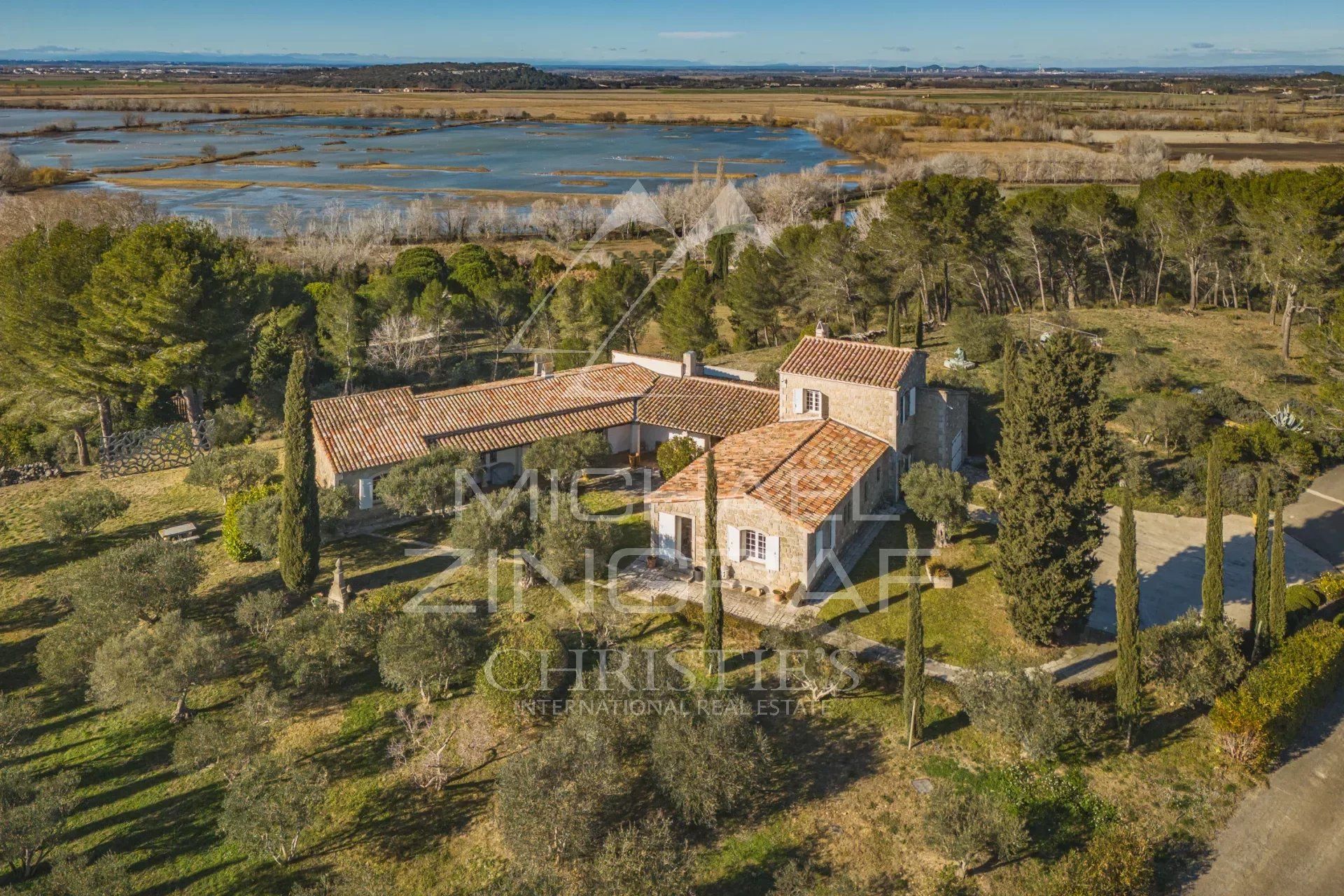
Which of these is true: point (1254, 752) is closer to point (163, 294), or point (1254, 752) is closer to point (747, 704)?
point (747, 704)

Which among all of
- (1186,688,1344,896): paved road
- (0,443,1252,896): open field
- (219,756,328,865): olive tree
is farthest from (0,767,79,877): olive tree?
(1186,688,1344,896): paved road

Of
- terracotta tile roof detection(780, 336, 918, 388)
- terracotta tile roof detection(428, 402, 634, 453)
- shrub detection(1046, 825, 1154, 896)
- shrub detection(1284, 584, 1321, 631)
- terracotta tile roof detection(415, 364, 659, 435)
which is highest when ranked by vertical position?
terracotta tile roof detection(780, 336, 918, 388)

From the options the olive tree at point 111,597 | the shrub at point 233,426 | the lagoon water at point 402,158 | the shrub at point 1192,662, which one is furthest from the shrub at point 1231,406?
the lagoon water at point 402,158

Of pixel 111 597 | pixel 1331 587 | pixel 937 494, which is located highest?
pixel 937 494

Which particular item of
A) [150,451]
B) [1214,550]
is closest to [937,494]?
[1214,550]

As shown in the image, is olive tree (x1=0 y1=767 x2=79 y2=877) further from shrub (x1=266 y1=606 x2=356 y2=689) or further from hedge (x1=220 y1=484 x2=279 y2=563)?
hedge (x1=220 y1=484 x2=279 y2=563)

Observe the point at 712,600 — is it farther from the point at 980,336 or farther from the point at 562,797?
the point at 980,336

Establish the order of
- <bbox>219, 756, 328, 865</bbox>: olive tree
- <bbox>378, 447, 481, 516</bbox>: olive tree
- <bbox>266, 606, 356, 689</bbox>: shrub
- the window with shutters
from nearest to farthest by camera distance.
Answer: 1. <bbox>219, 756, 328, 865</bbox>: olive tree
2. <bbox>266, 606, 356, 689</bbox>: shrub
3. the window with shutters
4. <bbox>378, 447, 481, 516</bbox>: olive tree
